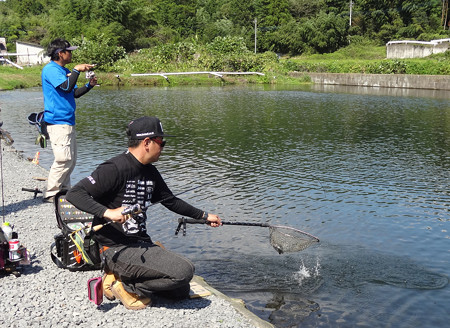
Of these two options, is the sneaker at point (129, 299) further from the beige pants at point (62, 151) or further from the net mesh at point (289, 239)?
the beige pants at point (62, 151)

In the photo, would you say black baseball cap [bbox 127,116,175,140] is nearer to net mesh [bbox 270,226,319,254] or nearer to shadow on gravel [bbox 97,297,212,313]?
shadow on gravel [bbox 97,297,212,313]

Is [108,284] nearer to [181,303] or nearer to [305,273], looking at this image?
[181,303]

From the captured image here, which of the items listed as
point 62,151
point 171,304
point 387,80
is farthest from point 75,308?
point 387,80

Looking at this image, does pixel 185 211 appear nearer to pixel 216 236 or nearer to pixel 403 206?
pixel 216 236

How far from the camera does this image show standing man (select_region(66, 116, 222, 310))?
509cm

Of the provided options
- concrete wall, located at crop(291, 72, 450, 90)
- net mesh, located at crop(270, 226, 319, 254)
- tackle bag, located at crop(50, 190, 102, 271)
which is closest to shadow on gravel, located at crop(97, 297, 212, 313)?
tackle bag, located at crop(50, 190, 102, 271)

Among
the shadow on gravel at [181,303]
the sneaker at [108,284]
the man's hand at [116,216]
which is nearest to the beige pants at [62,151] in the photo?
the sneaker at [108,284]

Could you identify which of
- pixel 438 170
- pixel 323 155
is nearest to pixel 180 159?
pixel 323 155

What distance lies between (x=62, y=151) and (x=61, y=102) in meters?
0.84

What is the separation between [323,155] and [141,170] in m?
12.8

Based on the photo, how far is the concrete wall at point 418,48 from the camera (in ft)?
202

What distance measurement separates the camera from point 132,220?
17.5 feet

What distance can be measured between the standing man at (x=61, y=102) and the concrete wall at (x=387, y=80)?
43.0 meters

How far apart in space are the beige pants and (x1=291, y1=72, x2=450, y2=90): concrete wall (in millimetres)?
43036
